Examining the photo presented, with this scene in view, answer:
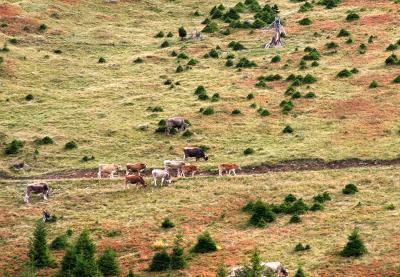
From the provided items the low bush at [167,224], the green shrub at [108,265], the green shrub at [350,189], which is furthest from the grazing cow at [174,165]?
the green shrub at [108,265]

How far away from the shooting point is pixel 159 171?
6372cm

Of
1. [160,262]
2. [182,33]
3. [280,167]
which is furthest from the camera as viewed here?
[182,33]

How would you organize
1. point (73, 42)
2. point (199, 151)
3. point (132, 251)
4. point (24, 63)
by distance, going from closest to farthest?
point (132, 251) < point (199, 151) < point (24, 63) < point (73, 42)

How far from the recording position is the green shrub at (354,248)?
1935 inches

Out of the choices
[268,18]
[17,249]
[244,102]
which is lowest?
[17,249]

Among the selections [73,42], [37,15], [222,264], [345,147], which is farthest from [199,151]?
[37,15]

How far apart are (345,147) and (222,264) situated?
1038 inches

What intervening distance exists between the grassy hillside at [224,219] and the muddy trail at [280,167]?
1.61 metres

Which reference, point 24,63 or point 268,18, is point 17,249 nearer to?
point 24,63

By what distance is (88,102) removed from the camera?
281 ft

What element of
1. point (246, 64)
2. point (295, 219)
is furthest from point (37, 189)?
point (246, 64)

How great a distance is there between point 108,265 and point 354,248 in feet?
47.2

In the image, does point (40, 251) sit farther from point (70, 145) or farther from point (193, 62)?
point (193, 62)

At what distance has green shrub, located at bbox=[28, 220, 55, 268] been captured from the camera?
52.5 m
